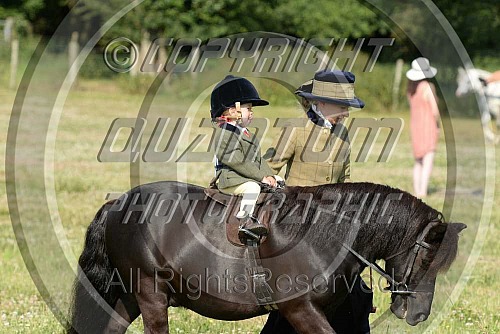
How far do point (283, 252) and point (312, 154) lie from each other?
87 centimetres

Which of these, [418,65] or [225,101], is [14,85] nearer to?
[418,65]

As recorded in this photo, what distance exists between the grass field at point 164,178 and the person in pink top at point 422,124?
1.37 feet

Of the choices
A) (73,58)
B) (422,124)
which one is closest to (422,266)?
(422,124)

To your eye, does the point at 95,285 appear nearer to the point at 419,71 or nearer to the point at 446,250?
the point at 446,250

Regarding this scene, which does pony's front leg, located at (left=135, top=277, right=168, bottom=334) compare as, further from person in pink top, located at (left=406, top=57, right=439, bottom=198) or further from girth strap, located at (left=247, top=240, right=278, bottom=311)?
person in pink top, located at (left=406, top=57, right=439, bottom=198)

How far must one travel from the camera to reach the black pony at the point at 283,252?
4906 mm

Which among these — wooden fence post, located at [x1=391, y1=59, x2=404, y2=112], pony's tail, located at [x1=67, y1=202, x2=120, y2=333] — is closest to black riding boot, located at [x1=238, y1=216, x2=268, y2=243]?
pony's tail, located at [x1=67, y1=202, x2=120, y2=333]

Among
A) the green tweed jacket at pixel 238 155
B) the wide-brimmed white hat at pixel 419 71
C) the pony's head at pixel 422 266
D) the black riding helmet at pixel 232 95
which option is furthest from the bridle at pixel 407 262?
the wide-brimmed white hat at pixel 419 71

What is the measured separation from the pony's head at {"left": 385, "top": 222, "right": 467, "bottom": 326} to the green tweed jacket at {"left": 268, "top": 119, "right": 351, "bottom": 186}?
0.93 meters

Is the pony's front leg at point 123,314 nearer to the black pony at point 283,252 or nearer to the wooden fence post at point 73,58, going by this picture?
the black pony at point 283,252

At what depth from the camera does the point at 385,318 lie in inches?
266

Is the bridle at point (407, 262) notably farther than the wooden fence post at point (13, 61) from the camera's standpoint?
No

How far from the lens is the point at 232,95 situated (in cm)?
514

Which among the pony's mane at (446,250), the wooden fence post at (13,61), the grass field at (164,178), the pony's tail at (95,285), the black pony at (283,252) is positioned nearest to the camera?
the pony's mane at (446,250)
